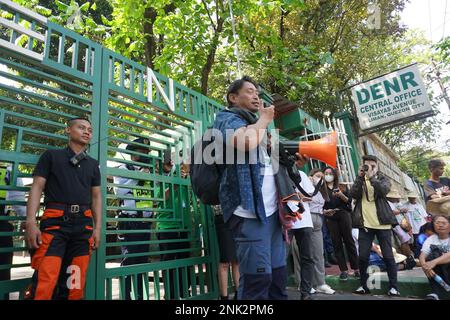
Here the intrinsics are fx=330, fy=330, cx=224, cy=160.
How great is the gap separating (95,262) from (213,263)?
58.6 inches

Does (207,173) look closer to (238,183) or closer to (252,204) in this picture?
(238,183)

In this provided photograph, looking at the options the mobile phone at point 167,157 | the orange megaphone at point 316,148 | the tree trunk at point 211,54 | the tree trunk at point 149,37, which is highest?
the tree trunk at point 149,37

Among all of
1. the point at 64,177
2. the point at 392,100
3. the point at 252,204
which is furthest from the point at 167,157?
the point at 392,100

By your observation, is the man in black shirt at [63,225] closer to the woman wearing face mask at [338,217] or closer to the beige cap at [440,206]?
the woman wearing face mask at [338,217]

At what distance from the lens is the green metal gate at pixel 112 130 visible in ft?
8.24

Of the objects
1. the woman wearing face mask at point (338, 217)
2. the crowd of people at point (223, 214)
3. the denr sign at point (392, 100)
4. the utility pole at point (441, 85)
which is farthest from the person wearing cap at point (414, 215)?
the utility pole at point (441, 85)

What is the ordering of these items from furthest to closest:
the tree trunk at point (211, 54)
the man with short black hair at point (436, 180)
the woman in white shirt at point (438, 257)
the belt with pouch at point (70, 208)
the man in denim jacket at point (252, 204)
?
the tree trunk at point (211, 54) < the man with short black hair at point (436, 180) < the woman in white shirt at point (438, 257) < the belt with pouch at point (70, 208) < the man in denim jacket at point (252, 204)

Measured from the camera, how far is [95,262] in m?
2.68

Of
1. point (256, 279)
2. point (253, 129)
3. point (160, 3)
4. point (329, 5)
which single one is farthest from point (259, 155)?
point (329, 5)

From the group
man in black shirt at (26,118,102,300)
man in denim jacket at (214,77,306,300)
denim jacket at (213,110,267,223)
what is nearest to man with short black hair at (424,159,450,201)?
man in denim jacket at (214,77,306,300)

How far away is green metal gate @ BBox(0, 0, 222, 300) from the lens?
2.51 m

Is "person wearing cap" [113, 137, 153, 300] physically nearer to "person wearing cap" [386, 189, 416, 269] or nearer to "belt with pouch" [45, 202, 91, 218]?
"belt with pouch" [45, 202, 91, 218]

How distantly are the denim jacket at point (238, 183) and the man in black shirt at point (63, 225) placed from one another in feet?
3.54

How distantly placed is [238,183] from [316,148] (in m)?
0.96
